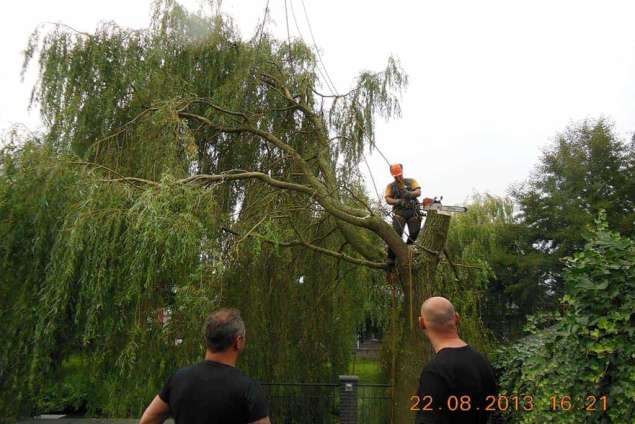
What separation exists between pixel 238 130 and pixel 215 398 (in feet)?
16.4

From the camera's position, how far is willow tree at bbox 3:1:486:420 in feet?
18.1

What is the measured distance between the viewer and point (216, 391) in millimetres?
2006

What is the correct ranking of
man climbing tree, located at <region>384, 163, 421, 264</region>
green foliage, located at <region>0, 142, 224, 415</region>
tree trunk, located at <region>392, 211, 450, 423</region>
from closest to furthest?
green foliage, located at <region>0, 142, 224, 415</region>, tree trunk, located at <region>392, 211, 450, 423</region>, man climbing tree, located at <region>384, 163, 421, 264</region>

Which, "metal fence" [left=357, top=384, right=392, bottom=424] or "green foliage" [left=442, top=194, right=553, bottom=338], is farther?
"green foliage" [left=442, top=194, right=553, bottom=338]

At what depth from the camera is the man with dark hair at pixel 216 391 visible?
199 cm

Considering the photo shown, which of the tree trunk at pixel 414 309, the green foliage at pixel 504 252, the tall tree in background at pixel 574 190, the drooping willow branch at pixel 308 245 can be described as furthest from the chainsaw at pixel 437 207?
the tall tree in background at pixel 574 190

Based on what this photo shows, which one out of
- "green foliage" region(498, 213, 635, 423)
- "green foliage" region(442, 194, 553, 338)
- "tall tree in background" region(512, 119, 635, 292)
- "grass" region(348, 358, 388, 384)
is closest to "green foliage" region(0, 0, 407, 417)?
"grass" region(348, 358, 388, 384)

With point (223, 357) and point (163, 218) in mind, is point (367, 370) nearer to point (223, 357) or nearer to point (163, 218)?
point (163, 218)

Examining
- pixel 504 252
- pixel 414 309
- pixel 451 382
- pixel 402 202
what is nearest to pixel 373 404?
pixel 414 309

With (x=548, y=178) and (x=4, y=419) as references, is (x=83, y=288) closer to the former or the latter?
(x=4, y=419)

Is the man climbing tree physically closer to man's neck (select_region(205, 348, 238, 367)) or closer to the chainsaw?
the chainsaw

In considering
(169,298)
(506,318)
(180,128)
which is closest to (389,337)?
(169,298)

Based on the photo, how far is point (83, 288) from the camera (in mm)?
4078
